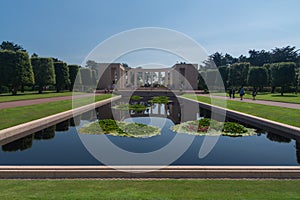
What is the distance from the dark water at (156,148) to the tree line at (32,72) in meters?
23.0

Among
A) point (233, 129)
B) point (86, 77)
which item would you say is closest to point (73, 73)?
point (86, 77)

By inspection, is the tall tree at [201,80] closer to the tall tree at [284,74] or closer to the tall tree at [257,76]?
the tall tree at [257,76]

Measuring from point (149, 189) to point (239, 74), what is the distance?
4303 cm

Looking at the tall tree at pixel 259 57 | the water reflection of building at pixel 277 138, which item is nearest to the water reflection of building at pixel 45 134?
the water reflection of building at pixel 277 138

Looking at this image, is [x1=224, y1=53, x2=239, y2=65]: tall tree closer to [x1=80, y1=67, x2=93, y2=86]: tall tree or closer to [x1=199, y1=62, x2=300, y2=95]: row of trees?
[x1=199, y1=62, x2=300, y2=95]: row of trees

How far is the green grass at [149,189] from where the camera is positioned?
3.68 m

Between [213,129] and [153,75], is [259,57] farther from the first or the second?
[213,129]

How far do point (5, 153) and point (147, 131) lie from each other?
528cm

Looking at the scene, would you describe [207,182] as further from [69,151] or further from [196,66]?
[196,66]

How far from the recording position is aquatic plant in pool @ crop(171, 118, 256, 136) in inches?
393

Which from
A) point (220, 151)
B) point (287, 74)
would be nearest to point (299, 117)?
point (220, 151)

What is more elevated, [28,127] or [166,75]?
[166,75]

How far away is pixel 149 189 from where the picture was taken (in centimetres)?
398

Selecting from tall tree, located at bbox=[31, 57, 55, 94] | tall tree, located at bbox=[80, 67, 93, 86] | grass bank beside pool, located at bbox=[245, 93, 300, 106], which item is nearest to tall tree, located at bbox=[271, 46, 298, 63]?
grass bank beside pool, located at bbox=[245, 93, 300, 106]
